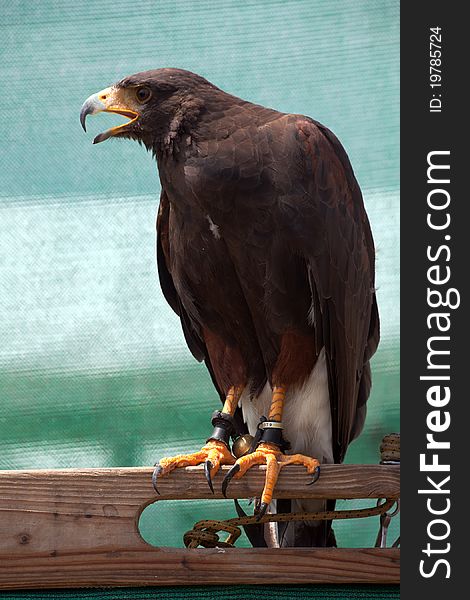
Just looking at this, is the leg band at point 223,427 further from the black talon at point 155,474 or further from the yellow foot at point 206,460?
the black talon at point 155,474

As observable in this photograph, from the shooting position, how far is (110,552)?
6.45ft

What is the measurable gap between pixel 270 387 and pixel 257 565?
2.60 feet

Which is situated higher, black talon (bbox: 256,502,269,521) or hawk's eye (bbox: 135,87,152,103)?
hawk's eye (bbox: 135,87,152,103)

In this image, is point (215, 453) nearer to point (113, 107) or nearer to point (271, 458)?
point (271, 458)

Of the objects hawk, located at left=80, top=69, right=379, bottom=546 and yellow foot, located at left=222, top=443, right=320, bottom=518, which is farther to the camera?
hawk, located at left=80, top=69, right=379, bottom=546

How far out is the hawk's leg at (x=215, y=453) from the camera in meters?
2.12

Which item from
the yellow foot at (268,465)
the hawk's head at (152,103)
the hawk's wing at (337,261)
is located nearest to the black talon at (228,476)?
the yellow foot at (268,465)

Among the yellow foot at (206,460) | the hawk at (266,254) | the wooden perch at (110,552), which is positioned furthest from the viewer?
the hawk at (266,254)

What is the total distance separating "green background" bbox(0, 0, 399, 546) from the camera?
10.1ft

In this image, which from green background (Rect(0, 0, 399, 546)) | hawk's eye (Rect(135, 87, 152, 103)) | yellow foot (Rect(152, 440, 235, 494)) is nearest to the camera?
yellow foot (Rect(152, 440, 235, 494))

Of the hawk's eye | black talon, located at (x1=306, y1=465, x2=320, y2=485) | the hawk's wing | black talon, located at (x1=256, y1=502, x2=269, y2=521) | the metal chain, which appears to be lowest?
the metal chain

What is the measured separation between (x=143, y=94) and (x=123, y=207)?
65 cm

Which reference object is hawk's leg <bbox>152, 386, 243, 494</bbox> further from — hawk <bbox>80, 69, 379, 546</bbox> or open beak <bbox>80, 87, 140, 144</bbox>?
open beak <bbox>80, 87, 140, 144</bbox>

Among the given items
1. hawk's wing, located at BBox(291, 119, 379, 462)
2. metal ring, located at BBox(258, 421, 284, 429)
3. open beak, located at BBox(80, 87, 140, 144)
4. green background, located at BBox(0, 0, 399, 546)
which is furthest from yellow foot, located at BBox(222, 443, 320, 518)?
open beak, located at BBox(80, 87, 140, 144)
